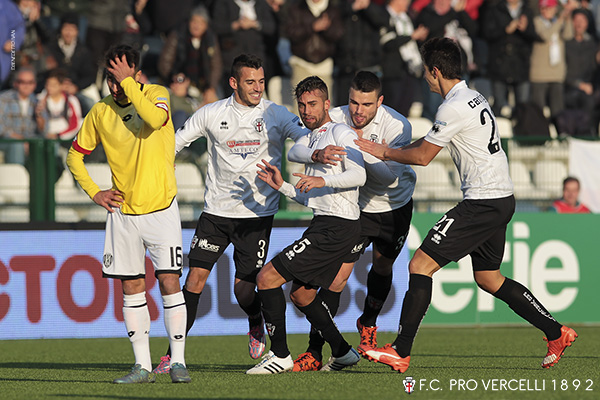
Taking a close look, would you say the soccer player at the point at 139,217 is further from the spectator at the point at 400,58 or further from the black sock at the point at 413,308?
the spectator at the point at 400,58

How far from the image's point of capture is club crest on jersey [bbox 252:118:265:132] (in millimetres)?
8070

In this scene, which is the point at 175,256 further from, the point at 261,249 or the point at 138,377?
the point at 261,249

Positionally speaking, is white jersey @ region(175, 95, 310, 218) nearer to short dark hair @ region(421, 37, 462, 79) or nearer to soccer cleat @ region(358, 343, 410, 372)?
short dark hair @ region(421, 37, 462, 79)

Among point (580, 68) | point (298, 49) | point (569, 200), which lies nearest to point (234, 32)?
point (298, 49)

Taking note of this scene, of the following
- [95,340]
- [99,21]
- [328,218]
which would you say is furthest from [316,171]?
[99,21]

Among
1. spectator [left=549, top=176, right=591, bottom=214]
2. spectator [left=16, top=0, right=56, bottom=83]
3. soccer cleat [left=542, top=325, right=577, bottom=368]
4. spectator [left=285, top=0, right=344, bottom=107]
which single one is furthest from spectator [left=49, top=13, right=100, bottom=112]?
soccer cleat [left=542, top=325, right=577, bottom=368]

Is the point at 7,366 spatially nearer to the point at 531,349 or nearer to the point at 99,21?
the point at 531,349

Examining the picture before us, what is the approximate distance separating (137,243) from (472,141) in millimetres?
2570

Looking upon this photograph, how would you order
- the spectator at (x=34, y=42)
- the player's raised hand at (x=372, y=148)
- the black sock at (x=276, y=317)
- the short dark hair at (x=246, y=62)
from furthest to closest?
the spectator at (x=34, y=42), the short dark hair at (x=246, y=62), the black sock at (x=276, y=317), the player's raised hand at (x=372, y=148)

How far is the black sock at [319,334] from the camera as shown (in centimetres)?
798

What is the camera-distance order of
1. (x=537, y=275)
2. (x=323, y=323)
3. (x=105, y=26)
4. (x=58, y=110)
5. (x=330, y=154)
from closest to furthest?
(x=330, y=154)
(x=323, y=323)
(x=537, y=275)
(x=58, y=110)
(x=105, y=26)

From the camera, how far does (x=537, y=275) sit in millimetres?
12047

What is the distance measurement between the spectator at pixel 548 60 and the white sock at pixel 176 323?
362 inches

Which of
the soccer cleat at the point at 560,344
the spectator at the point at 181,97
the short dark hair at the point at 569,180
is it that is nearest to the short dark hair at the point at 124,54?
the soccer cleat at the point at 560,344
